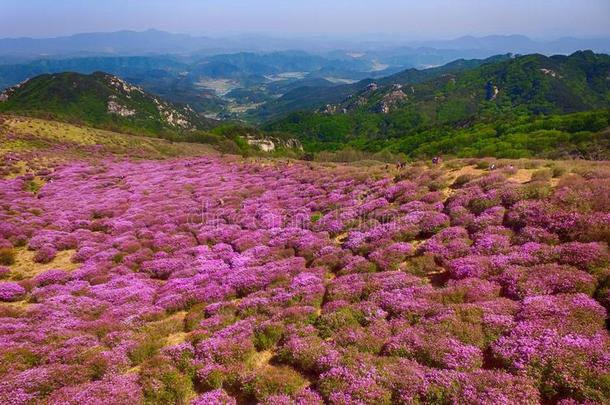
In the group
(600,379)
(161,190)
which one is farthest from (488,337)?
(161,190)

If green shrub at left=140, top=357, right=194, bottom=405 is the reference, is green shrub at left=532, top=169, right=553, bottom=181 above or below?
above

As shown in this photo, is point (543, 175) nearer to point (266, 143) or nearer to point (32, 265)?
point (32, 265)

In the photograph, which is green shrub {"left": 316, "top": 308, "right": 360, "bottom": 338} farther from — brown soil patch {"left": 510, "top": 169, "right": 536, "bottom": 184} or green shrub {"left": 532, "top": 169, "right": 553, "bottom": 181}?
brown soil patch {"left": 510, "top": 169, "right": 536, "bottom": 184}

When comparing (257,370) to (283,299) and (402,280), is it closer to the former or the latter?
(283,299)

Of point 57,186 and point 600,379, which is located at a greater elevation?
point 600,379

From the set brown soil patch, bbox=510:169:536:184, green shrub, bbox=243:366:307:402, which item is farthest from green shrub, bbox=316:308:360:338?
brown soil patch, bbox=510:169:536:184

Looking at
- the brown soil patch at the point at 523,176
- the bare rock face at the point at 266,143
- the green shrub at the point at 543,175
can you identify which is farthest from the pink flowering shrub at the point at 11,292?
the bare rock face at the point at 266,143
